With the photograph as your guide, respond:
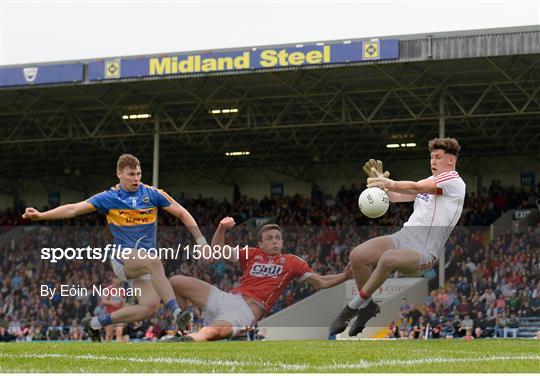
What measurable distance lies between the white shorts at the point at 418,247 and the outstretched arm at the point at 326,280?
1.17m

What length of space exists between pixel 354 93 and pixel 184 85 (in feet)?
21.1

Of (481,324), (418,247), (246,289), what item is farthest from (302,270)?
(481,324)

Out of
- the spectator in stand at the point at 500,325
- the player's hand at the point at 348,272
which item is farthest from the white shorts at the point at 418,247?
the spectator in stand at the point at 500,325

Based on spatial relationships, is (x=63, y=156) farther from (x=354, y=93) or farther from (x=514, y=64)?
(x=514, y=64)

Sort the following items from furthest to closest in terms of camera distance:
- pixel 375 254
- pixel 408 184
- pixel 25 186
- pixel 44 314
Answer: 1. pixel 25 186
2. pixel 44 314
3. pixel 375 254
4. pixel 408 184

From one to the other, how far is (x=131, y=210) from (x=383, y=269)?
141 inches

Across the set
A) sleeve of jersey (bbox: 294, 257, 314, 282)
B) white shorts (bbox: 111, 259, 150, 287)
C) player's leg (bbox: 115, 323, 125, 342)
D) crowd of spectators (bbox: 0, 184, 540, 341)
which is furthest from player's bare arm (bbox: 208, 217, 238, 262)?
player's leg (bbox: 115, 323, 125, 342)

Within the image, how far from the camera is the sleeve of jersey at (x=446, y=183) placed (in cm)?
1291

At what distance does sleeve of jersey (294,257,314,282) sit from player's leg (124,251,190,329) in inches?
93.5

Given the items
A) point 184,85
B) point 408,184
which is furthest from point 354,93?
point 408,184

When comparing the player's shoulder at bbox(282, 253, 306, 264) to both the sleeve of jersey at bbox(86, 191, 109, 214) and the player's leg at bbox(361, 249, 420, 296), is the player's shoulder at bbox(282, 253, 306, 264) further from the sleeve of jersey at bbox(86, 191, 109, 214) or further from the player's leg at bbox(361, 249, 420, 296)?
the sleeve of jersey at bbox(86, 191, 109, 214)

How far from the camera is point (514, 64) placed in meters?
31.7

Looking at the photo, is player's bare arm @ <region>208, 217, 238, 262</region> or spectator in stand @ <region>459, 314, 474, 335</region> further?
spectator in stand @ <region>459, 314, 474, 335</region>

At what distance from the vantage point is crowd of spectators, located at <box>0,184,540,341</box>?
666 inches
